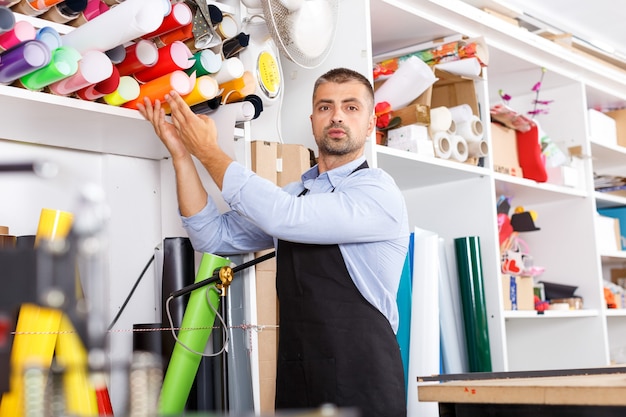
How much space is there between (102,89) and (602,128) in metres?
2.82

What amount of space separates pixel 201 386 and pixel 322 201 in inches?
22.8

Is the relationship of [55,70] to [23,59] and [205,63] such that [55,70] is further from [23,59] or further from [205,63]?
[205,63]

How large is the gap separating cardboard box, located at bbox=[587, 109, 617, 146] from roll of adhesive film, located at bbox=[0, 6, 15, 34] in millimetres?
2868

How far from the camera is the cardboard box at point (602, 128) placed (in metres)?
3.79

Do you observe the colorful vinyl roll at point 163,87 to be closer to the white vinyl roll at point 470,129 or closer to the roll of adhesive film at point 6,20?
the roll of adhesive film at point 6,20

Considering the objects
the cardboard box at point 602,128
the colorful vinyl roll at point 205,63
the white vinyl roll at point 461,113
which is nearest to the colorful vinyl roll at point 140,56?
the colorful vinyl roll at point 205,63

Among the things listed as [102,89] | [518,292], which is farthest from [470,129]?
[102,89]

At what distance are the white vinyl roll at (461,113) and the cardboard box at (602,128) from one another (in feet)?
3.48

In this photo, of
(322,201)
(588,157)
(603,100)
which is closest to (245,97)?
(322,201)

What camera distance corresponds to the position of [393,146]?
2732 mm

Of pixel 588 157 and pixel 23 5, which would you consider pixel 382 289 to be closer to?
pixel 23 5

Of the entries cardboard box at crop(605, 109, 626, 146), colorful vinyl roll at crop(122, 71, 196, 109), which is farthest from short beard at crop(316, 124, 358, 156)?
cardboard box at crop(605, 109, 626, 146)

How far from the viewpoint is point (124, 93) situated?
1909mm

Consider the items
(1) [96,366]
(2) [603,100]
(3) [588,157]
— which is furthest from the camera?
(2) [603,100]
